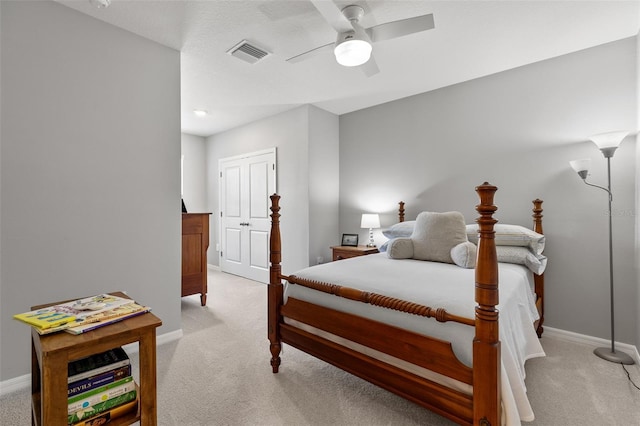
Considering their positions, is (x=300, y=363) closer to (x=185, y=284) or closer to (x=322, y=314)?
(x=322, y=314)

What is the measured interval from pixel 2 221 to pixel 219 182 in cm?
370

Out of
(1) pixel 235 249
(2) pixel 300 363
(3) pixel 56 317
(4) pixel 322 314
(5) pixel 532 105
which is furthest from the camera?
(1) pixel 235 249

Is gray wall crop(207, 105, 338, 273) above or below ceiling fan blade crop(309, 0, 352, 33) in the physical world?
below

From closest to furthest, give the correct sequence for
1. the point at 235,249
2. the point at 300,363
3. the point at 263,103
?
the point at 300,363 < the point at 263,103 < the point at 235,249

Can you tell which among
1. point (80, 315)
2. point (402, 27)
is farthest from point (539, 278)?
point (80, 315)

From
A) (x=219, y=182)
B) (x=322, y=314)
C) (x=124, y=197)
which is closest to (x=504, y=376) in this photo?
(x=322, y=314)

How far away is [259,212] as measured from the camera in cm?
472

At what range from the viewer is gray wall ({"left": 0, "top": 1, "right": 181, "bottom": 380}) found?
6.24 ft

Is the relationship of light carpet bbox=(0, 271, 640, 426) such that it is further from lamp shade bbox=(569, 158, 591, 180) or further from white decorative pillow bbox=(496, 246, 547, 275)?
lamp shade bbox=(569, 158, 591, 180)

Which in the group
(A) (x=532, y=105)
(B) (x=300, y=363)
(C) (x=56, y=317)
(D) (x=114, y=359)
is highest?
(A) (x=532, y=105)

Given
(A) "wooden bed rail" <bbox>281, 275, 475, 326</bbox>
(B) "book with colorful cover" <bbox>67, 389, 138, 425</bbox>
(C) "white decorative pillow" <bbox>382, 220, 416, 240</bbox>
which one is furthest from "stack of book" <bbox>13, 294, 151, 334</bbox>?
(C) "white decorative pillow" <bbox>382, 220, 416, 240</bbox>

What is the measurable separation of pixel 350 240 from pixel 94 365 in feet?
10.6

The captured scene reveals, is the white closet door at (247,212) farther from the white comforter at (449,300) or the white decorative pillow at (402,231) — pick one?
the white comforter at (449,300)

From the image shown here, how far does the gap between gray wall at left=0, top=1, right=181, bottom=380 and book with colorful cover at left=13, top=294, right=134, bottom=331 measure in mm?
951
